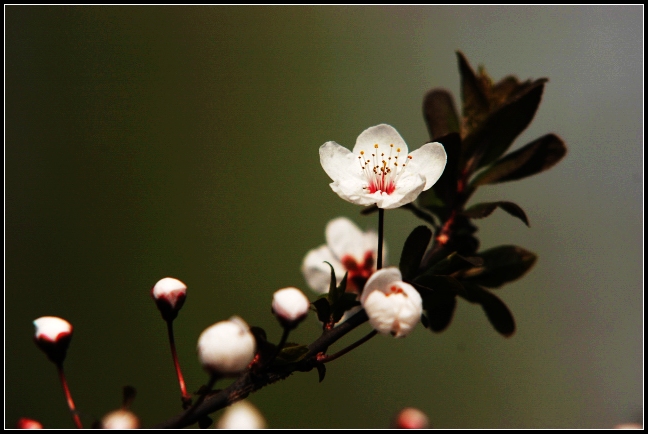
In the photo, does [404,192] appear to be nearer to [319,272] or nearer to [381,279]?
[381,279]

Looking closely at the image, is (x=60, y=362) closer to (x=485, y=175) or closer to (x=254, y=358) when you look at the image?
(x=254, y=358)

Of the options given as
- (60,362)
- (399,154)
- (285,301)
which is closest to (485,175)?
(399,154)

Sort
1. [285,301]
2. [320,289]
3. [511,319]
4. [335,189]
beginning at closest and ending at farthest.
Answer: [285,301]
[335,189]
[511,319]
[320,289]

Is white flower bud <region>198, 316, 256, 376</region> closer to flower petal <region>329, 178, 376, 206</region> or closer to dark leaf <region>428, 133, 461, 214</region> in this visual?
flower petal <region>329, 178, 376, 206</region>

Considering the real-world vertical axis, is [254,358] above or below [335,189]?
below

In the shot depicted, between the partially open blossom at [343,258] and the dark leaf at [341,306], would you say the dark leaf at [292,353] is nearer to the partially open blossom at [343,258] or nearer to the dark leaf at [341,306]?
the dark leaf at [341,306]

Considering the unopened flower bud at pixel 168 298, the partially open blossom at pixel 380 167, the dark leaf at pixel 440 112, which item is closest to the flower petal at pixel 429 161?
the partially open blossom at pixel 380 167
